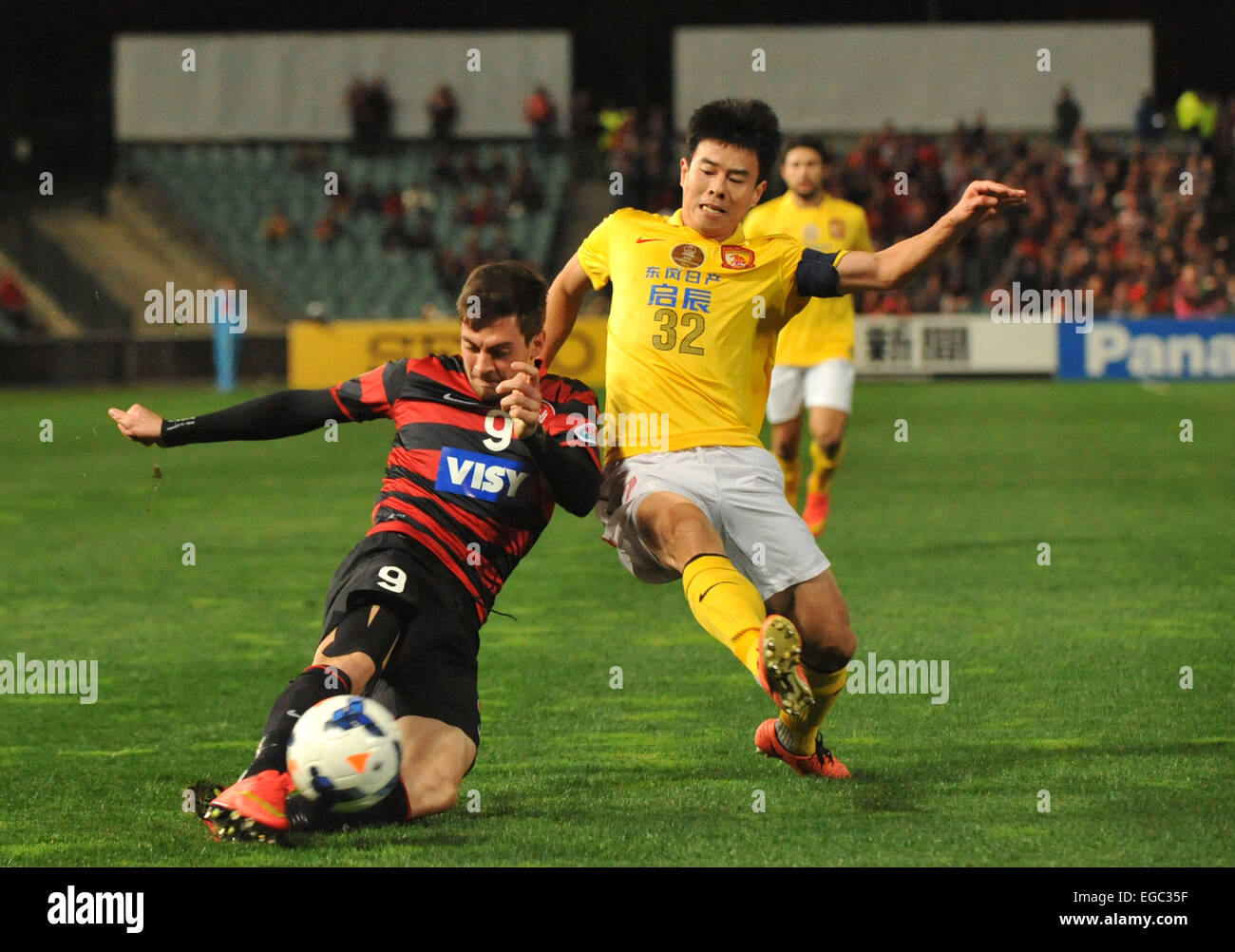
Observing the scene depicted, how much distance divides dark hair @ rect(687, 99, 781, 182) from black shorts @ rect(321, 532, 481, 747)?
62.4 inches

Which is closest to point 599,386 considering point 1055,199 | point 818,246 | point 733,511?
point 1055,199

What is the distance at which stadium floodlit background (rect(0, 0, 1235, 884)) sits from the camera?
505 cm

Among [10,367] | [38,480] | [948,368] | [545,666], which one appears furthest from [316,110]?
[545,666]

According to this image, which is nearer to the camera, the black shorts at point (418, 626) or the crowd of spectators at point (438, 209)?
the black shorts at point (418, 626)

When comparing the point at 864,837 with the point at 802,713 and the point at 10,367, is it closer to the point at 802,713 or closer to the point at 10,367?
the point at 802,713

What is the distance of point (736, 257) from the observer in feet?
18.0

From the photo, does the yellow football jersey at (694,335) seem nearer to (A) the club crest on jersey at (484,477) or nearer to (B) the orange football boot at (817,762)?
(A) the club crest on jersey at (484,477)

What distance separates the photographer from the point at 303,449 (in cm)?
1809

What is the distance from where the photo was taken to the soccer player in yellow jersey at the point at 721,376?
510 centimetres
